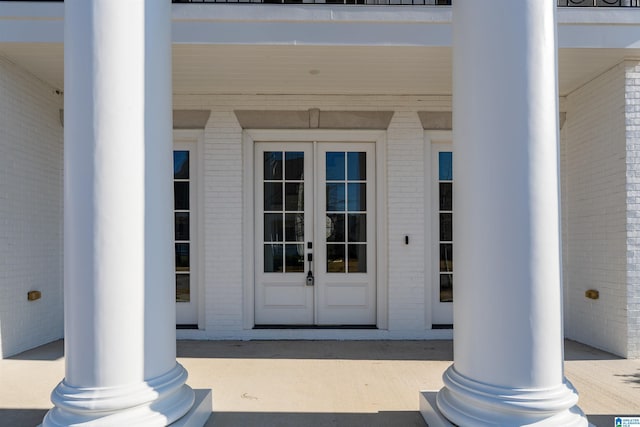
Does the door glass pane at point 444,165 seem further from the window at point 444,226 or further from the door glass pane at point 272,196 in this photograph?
the door glass pane at point 272,196

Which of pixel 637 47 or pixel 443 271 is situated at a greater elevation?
pixel 637 47

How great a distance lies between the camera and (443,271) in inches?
236

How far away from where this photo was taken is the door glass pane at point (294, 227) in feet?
19.6

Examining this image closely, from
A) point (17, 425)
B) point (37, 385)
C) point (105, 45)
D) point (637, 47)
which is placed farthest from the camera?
point (637, 47)

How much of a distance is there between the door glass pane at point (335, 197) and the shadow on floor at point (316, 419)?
3.05 meters

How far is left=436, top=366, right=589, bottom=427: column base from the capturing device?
2.31 metres

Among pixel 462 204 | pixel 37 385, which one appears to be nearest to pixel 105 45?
pixel 462 204

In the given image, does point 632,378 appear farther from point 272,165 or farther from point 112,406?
point 272,165

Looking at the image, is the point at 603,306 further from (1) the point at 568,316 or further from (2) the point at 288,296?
(2) the point at 288,296

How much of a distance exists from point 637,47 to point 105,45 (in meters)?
4.86

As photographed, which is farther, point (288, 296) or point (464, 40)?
point (288, 296)

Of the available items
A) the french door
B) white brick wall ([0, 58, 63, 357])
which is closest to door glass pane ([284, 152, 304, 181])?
the french door

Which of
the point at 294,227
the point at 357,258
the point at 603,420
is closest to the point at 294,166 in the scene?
the point at 294,227

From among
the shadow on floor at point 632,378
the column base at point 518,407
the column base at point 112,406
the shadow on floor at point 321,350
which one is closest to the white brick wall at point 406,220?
the shadow on floor at point 321,350
